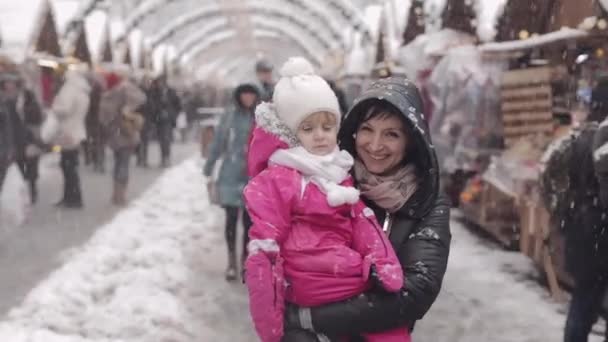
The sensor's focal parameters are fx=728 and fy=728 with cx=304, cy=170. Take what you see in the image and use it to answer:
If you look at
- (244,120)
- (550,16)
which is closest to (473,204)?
(550,16)

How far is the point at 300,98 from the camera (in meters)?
2.18

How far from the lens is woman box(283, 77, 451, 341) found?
1992mm

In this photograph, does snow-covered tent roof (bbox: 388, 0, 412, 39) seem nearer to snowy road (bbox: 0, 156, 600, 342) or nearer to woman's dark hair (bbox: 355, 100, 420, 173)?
snowy road (bbox: 0, 156, 600, 342)

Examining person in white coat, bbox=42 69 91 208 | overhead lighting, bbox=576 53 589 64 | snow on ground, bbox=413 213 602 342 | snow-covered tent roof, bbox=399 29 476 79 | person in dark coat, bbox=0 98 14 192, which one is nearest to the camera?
snow on ground, bbox=413 213 602 342

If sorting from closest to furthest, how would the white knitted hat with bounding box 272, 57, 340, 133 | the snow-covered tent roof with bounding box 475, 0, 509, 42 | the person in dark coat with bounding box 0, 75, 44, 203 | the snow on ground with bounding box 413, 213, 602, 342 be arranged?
the white knitted hat with bounding box 272, 57, 340, 133 → the snow on ground with bounding box 413, 213, 602, 342 → the snow-covered tent roof with bounding box 475, 0, 509, 42 → the person in dark coat with bounding box 0, 75, 44, 203

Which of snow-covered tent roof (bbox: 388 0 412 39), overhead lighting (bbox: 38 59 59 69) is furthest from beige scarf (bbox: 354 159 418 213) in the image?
snow-covered tent roof (bbox: 388 0 412 39)

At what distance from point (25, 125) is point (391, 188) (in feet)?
28.6

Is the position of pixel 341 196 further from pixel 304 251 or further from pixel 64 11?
pixel 64 11

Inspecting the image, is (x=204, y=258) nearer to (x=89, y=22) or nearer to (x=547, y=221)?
(x=547, y=221)

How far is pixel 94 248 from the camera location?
746 centimetres

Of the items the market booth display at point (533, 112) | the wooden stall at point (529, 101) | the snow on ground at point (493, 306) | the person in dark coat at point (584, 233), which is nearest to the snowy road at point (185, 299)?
the snow on ground at point (493, 306)

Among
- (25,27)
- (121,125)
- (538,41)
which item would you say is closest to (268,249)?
(538,41)

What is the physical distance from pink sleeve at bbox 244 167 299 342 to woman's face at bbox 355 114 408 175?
0.82 feet

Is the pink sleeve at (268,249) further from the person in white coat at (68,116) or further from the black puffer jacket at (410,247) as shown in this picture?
the person in white coat at (68,116)
